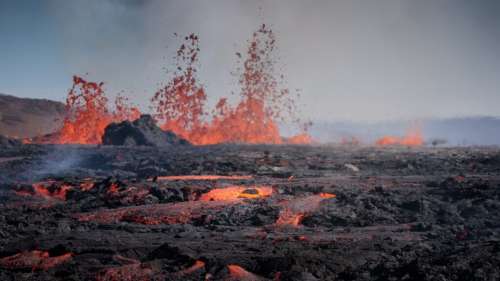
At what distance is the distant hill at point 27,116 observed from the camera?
78.3 meters

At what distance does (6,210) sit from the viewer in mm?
13195

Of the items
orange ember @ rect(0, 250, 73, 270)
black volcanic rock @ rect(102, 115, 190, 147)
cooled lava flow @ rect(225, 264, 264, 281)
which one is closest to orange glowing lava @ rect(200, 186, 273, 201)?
orange ember @ rect(0, 250, 73, 270)

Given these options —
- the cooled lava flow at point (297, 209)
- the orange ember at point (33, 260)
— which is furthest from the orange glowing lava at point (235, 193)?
the orange ember at point (33, 260)

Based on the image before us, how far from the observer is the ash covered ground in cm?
733

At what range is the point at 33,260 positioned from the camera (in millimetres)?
8125

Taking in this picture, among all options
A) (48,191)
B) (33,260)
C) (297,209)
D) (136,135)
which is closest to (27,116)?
(136,135)

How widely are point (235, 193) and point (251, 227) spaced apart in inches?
161

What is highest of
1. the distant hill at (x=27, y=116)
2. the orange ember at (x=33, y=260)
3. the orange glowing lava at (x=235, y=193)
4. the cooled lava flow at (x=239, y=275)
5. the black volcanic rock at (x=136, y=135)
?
the distant hill at (x=27, y=116)

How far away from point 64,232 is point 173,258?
369 centimetres

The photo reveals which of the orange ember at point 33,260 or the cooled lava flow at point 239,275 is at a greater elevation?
the cooled lava flow at point 239,275

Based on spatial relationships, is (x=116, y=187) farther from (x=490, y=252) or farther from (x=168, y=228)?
(x=490, y=252)

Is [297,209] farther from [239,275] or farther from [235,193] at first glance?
[239,275]

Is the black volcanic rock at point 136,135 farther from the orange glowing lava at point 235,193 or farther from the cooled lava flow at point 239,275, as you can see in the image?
the cooled lava flow at point 239,275

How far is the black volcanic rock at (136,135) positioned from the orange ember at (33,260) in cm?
2803
